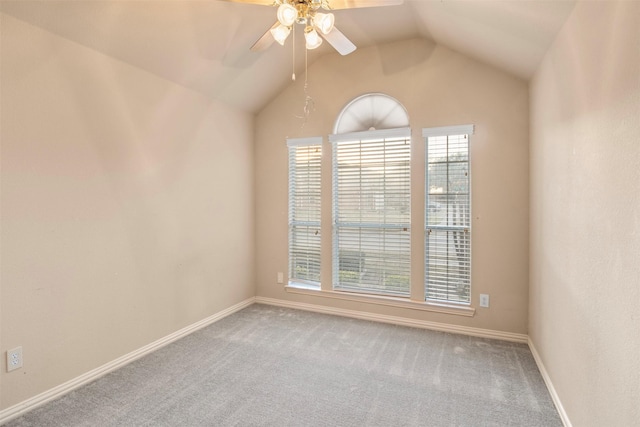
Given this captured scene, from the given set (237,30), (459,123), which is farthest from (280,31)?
(459,123)

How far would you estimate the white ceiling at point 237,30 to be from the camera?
83.4 inches

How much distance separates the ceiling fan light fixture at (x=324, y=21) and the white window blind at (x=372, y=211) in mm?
1748

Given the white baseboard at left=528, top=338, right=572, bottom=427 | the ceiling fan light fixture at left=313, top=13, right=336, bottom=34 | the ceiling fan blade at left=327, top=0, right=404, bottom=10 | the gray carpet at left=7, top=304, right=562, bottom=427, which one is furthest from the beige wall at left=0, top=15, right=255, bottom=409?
the white baseboard at left=528, top=338, right=572, bottom=427

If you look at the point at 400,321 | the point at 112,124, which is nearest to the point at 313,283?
the point at 400,321

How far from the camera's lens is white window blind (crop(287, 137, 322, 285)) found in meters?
4.04

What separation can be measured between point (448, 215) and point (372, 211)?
0.82m

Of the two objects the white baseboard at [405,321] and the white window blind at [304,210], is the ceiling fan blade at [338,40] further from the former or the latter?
the white baseboard at [405,321]

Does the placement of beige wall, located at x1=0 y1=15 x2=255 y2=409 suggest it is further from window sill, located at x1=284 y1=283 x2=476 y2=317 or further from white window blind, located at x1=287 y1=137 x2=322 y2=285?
window sill, located at x1=284 y1=283 x2=476 y2=317

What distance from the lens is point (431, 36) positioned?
3252mm

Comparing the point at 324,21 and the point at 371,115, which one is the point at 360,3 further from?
the point at 371,115

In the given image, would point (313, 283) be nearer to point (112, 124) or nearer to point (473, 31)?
point (112, 124)

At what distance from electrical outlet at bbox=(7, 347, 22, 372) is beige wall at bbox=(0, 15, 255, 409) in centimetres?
4

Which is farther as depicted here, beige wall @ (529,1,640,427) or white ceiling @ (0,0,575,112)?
white ceiling @ (0,0,575,112)

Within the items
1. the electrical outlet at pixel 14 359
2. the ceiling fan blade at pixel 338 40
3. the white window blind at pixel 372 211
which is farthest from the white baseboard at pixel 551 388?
the electrical outlet at pixel 14 359
